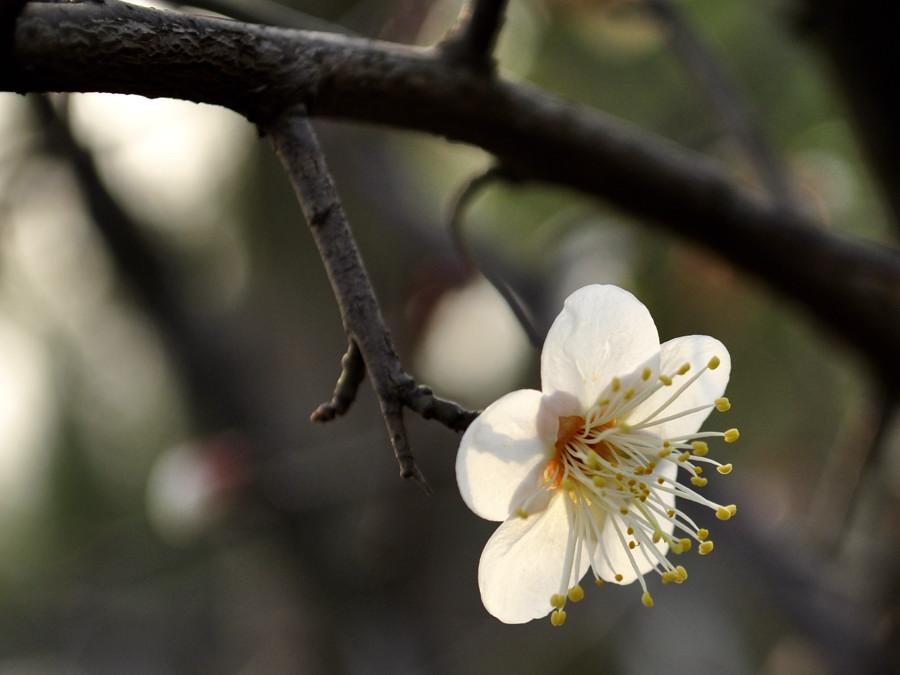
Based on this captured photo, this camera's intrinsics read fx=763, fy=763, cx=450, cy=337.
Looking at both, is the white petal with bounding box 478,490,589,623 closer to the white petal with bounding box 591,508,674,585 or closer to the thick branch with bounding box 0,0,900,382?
the white petal with bounding box 591,508,674,585

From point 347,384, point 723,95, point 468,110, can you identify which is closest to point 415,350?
point 723,95

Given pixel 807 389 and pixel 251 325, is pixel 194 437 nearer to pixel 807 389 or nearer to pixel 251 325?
pixel 251 325

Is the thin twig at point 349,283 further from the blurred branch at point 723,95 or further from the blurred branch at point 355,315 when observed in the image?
the blurred branch at point 723,95

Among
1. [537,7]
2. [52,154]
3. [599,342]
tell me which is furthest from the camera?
[537,7]

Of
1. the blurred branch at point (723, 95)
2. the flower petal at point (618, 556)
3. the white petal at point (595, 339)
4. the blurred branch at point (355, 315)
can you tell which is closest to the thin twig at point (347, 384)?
the blurred branch at point (355, 315)

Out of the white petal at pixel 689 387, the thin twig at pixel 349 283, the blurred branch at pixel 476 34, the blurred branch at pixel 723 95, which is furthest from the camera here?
the blurred branch at pixel 723 95

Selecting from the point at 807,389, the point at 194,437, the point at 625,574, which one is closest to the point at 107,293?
the point at 194,437

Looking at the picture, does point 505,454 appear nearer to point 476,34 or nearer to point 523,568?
point 523,568
